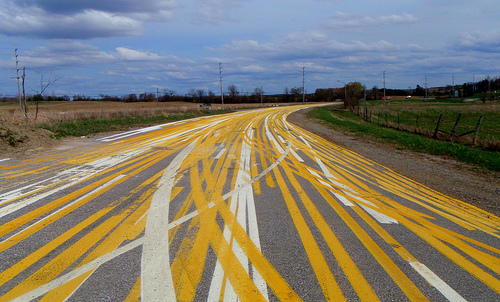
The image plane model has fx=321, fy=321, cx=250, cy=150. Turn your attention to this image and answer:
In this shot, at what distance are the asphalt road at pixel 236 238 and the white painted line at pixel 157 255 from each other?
17 mm

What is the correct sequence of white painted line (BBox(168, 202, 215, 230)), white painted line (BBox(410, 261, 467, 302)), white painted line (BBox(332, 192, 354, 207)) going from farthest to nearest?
white painted line (BBox(332, 192, 354, 207)) < white painted line (BBox(168, 202, 215, 230)) < white painted line (BBox(410, 261, 467, 302))

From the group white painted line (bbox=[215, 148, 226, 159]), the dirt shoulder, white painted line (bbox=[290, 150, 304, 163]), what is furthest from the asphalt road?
white painted line (bbox=[215, 148, 226, 159])

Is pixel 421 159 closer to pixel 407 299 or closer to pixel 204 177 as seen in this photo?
pixel 204 177

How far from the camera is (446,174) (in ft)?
30.6

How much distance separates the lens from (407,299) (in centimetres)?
333

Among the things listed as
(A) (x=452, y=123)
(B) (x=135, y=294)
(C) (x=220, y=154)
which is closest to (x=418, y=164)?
(C) (x=220, y=154)

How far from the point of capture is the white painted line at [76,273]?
10.8 ft

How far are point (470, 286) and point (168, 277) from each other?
338 cm

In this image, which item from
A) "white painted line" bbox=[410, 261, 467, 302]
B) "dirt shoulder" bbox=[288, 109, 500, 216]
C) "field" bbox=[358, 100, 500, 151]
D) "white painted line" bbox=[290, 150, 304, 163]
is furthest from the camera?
"field" bbox=[358, 100, 500, 151]

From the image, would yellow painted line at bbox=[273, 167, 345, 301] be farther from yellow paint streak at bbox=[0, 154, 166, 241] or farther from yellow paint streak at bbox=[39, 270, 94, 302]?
yellow paint streak at bbox=[0, 154, 166, 241]

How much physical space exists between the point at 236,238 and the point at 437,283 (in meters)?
2.52

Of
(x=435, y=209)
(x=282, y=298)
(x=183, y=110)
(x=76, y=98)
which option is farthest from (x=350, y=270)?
(x=76, y=98)

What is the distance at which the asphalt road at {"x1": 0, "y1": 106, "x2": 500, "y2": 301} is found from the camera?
3.48m

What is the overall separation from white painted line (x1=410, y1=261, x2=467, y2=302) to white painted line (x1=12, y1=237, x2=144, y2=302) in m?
3.63
